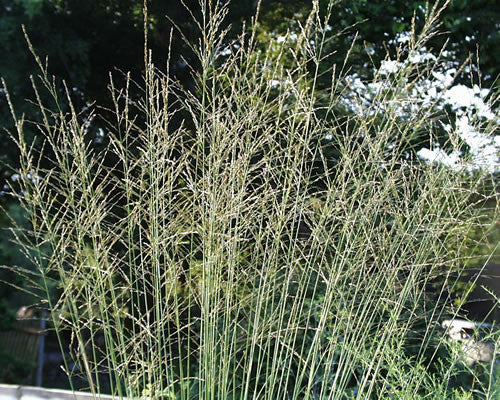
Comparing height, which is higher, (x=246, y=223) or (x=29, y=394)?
(x=246, y=223)

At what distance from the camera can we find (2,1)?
11.4ft

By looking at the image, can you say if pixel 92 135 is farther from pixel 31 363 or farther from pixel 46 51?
pixel 31 363

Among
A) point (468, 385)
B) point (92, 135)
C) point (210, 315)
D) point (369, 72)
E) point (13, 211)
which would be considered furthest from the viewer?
point (369, 72)

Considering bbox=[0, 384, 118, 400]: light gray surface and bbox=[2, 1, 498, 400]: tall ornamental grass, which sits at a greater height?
bbox=[2, 1, 498, 400]: tall ornamental grass

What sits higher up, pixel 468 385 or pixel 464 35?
pixel 464 35

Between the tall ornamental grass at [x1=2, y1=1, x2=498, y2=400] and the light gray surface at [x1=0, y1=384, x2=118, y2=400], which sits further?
the light gray surface at [x1=0, y1=384, x2=118, y2=400]

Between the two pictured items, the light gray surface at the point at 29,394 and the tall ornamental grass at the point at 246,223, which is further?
the light gray surface at the point at 29,394

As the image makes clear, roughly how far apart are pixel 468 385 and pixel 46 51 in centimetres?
321

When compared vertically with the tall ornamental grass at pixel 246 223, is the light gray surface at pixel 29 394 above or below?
below

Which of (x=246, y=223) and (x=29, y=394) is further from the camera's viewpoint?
(x=29, y=394)

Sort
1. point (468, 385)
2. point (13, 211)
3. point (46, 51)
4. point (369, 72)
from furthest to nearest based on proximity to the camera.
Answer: point (369, 72) < point (46, 51) < point (13, 211) < point (468, 385)

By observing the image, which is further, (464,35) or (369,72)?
(369,72)

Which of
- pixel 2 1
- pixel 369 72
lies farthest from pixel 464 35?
pixel 2 1

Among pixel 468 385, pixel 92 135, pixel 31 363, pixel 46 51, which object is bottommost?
pixel 31 363
